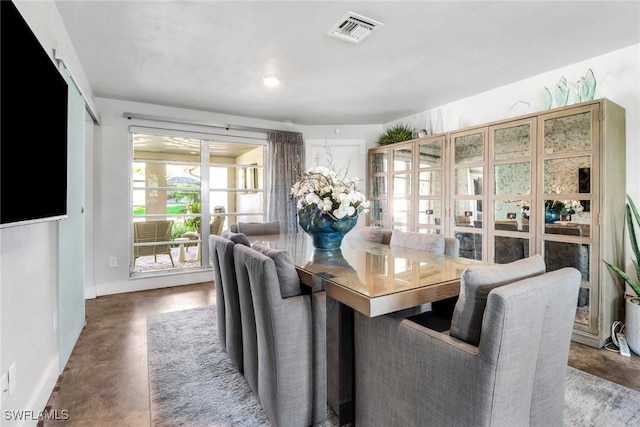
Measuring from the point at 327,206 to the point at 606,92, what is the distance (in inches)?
108

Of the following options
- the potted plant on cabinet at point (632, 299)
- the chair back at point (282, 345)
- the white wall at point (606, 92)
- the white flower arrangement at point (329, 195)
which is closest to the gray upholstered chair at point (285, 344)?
the chair back at point (282, 345)

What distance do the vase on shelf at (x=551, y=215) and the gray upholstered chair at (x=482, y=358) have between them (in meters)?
1.83

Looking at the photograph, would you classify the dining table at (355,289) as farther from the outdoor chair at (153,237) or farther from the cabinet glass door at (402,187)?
the outdoor chair at (153,237)

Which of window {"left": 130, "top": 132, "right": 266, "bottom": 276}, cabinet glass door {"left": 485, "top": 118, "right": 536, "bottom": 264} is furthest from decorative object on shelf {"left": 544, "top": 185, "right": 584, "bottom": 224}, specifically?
window {"left": 130, "top": 132, "right": 266, "bottom": 276}

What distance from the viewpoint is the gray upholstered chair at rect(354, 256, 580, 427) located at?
0.98m

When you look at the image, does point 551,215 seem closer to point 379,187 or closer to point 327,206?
point 327,206

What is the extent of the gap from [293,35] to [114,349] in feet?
9.27

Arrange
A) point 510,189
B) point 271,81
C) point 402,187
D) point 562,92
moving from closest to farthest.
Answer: point 562,92
point 510,189
point 271,81
point 402,187

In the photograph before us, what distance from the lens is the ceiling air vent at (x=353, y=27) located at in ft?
7.20

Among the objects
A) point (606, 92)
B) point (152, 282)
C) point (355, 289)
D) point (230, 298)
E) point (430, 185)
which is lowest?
point (152, 282)

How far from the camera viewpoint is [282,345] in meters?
1.46

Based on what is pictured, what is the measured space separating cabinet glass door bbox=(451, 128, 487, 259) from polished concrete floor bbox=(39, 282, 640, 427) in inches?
50.6

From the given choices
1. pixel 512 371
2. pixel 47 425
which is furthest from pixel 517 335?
pixel 47 425

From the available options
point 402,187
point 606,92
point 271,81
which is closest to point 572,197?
point 606,92
